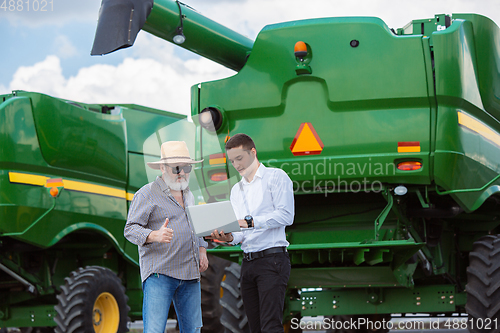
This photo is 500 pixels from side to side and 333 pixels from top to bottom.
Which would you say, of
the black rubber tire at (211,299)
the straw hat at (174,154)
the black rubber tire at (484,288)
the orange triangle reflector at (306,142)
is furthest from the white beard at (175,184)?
the black rubber tire at (211,299)

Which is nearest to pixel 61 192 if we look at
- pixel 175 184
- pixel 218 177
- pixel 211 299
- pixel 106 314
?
pixel 106 314

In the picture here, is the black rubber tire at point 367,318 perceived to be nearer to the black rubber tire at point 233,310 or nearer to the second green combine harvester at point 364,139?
the second green combine harvester at point 364,139

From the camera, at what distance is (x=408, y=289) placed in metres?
6.36

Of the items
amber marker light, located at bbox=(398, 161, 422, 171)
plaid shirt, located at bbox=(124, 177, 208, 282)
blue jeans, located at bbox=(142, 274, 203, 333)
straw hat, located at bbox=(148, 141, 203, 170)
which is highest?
straw hat, located at bbox=(148, 141, 203, 170)

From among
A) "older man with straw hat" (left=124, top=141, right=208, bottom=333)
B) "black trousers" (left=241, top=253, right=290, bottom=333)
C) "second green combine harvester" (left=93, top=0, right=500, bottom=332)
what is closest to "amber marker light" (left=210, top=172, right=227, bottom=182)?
"second green combine harvester" (left=93, top=0, right=500, bottom=332)

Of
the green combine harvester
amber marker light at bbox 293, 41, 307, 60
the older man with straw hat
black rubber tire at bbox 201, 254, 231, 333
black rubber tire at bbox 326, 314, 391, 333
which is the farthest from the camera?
black rubber tire at bbox 326, 314, 391, 333

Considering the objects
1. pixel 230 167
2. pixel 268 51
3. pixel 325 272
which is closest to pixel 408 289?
pixel 325 272

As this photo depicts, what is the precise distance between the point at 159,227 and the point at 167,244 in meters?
0.12

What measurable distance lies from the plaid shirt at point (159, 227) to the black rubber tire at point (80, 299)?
4297mm

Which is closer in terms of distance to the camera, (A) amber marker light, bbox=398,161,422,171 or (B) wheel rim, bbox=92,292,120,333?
(A) amber marker light, bbox=398,161,422,171

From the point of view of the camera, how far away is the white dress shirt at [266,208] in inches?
174

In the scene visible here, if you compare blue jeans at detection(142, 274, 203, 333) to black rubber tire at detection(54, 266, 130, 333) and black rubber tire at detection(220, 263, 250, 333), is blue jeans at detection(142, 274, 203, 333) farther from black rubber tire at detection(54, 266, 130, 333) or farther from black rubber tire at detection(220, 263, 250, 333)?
black rubber tire at detection(54, 266, 130, 333)

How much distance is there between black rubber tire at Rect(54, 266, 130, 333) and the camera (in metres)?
8.00

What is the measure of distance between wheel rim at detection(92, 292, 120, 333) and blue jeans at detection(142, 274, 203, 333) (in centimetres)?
458
